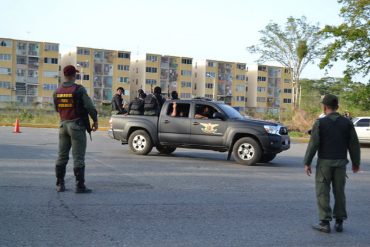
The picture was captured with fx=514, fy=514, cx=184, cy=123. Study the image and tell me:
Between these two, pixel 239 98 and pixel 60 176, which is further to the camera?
pixel 239 98

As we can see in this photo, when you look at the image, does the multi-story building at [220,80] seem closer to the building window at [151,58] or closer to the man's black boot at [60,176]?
the building window at [151,58]

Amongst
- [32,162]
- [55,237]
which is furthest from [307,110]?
[55,237]

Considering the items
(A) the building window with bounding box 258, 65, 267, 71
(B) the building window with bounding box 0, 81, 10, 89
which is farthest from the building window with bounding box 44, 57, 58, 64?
(A) the building window with bounding box 258, 65, 267, 71

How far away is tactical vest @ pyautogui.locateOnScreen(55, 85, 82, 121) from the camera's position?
823 cm

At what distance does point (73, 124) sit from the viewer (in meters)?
8.20

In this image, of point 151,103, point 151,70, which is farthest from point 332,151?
point 151,70

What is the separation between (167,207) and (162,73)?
323 feet

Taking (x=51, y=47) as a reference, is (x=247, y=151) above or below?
below

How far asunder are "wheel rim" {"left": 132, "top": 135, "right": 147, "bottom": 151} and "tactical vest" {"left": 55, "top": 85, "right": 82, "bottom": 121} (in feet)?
21.8

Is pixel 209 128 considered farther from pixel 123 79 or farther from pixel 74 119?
pixel 123 79

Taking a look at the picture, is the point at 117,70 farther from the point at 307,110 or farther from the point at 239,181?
the point at 239,181

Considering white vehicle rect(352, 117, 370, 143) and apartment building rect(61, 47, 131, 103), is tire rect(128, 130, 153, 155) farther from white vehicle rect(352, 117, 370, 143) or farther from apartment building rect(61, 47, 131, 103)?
apartment building rect(61, 47, 131, 103)

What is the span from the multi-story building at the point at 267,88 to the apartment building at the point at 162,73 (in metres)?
16.8

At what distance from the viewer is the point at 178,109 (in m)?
14.7
